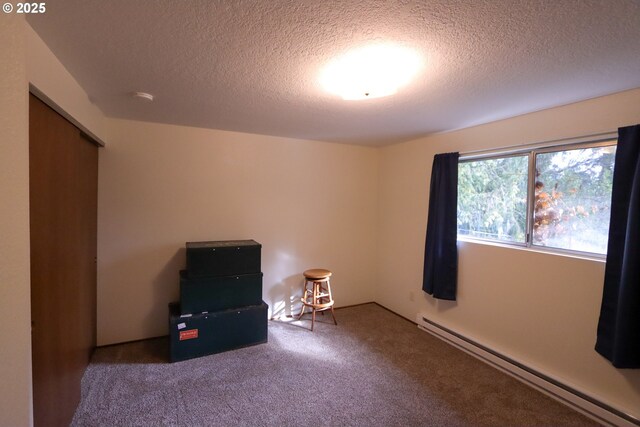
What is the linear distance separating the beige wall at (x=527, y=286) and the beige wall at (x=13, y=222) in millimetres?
3162

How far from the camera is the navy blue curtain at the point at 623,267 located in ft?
5.82

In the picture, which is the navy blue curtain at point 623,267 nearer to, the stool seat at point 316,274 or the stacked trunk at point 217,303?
the stool seat at point 316,274

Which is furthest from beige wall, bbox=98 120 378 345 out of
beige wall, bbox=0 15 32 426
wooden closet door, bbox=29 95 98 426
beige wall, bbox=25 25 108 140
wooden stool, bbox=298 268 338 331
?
beige wall, bbox=0 15 32 426

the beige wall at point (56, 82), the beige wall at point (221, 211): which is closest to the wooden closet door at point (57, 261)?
the beige wall at point (56, 82)

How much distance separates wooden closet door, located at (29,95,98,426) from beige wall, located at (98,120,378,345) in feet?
1.54

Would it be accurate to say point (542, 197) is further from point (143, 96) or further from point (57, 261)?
point (57, 261)

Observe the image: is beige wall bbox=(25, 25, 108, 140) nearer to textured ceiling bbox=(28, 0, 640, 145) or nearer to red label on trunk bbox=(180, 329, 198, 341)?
textured ceiling bbox=(28, 0, 640, 145)

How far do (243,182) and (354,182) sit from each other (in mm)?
1576

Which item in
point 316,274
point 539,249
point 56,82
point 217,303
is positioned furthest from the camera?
point 316,274

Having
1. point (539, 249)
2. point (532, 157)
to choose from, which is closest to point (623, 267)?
point (539, 249)

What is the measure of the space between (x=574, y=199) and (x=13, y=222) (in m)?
3.29

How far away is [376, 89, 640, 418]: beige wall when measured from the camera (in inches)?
78.4

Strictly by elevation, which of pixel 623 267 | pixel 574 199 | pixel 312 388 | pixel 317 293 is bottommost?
pixel 312 388

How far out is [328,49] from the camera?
4.82ft
